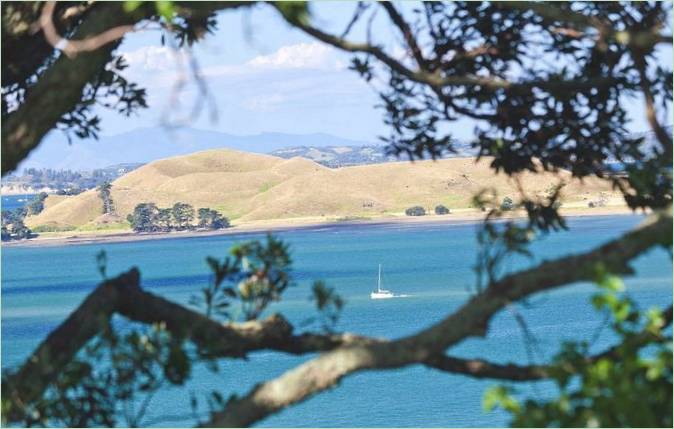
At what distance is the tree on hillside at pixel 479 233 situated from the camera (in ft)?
9.54

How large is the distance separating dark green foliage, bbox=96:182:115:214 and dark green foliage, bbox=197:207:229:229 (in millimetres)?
9123

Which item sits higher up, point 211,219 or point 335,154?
point 335,154

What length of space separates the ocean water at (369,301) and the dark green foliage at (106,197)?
6019 millimetres

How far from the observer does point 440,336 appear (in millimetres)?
3072

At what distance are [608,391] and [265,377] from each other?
39.7 meters

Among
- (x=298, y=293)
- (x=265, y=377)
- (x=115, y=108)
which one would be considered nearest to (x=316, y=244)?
(x=298, y=293)

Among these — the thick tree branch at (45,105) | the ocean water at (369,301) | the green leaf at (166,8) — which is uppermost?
the green leaf at (166,8)

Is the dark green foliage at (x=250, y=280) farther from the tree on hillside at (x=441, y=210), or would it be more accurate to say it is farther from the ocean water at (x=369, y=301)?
the tree on hillside at (x=441, y=210)

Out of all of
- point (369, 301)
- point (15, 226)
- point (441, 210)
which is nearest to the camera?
point (369, 301)

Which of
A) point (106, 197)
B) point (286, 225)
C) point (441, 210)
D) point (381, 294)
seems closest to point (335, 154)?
point (441, 210)

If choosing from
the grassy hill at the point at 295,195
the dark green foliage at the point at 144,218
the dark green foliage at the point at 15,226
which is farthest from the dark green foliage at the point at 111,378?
the dark green foliage at the point at 144,218

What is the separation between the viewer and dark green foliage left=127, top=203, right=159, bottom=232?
348 feet

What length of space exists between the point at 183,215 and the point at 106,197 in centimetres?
877

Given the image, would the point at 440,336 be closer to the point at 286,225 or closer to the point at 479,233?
the point at 479,233
